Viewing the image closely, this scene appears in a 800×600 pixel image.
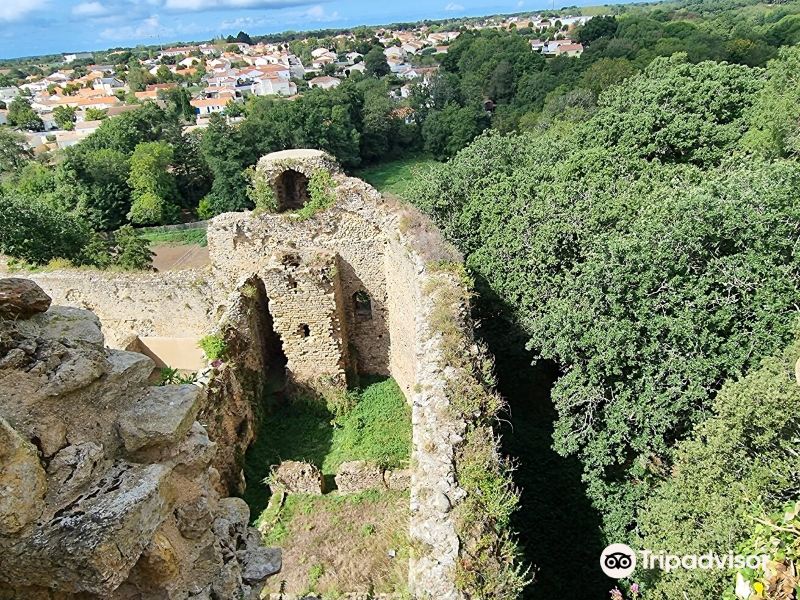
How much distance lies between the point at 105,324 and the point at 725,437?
42.2 feet

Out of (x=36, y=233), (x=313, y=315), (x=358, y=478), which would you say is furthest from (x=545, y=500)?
(x=36, y=233)

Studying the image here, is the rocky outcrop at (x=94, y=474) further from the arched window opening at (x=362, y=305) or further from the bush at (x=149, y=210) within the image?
the bush at (x=149, y=210)

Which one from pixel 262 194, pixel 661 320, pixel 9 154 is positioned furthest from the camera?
pixel 9 154

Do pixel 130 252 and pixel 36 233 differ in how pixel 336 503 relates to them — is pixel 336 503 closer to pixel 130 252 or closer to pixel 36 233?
pixel 36 233

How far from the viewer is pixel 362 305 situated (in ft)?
41.5

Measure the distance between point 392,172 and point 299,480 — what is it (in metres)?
43.3

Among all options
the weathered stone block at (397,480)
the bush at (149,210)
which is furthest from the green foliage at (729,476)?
the bush at (149,210)

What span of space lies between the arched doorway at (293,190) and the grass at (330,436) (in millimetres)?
5241

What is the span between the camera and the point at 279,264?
36.2ft

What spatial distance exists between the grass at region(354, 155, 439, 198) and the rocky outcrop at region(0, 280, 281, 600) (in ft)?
129

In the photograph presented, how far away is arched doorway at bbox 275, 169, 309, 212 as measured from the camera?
45.4 ft

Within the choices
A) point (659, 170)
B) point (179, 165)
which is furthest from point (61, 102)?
point (659, 170)

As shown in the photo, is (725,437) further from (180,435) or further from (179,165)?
(179,165)

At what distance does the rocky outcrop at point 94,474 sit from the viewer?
2.34 m
